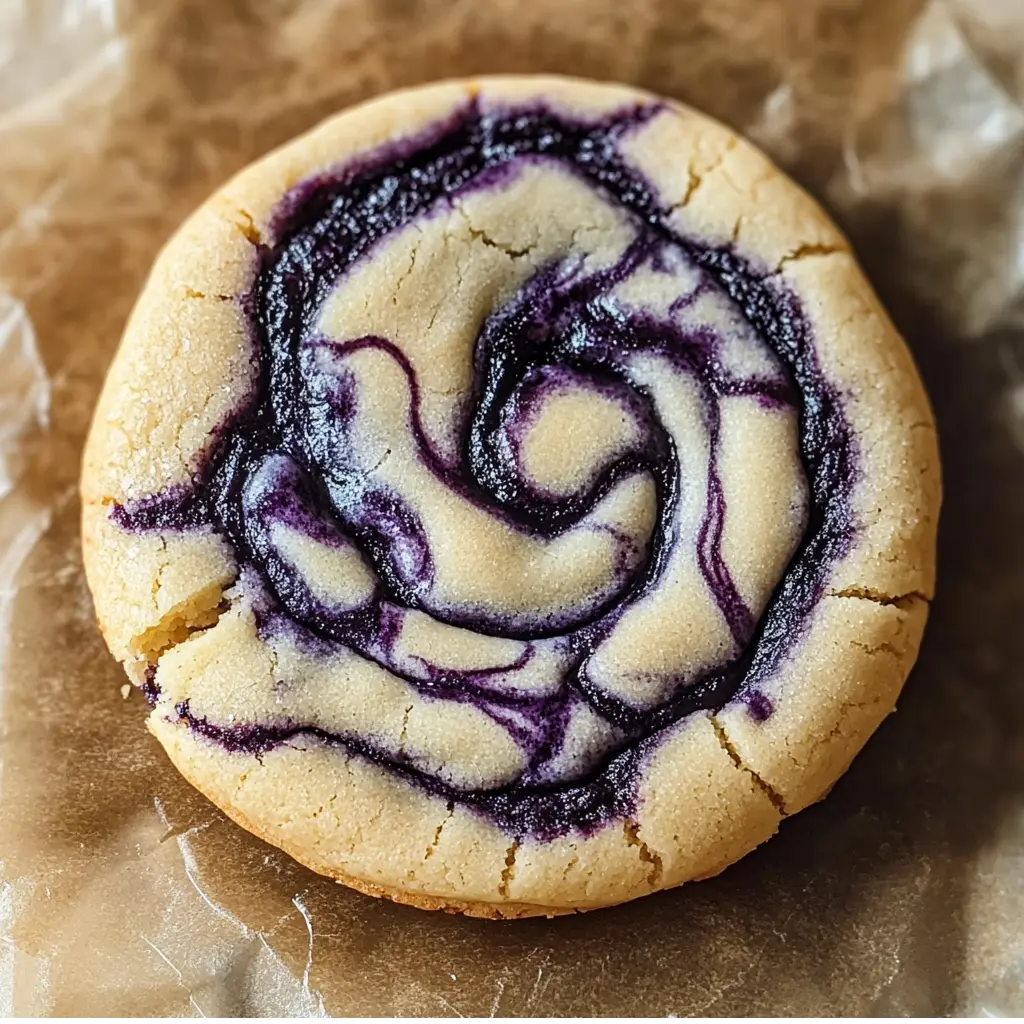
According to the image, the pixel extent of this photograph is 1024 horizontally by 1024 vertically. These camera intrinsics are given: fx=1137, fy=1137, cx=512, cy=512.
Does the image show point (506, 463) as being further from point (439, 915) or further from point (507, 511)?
point (439, 915)

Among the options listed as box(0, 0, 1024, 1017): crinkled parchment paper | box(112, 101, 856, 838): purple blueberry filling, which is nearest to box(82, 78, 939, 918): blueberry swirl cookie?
box(112, 101, 856, 838): purple blueberry filling

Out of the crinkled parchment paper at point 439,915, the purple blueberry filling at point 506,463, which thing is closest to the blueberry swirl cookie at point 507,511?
the purple blueberry filling at point 506,463

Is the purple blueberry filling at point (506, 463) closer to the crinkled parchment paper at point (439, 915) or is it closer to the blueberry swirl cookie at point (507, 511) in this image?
the blueberry swirl cookie at point (507, 511)

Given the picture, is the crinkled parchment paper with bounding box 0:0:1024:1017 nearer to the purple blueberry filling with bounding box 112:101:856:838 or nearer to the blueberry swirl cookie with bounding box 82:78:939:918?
the blueberry swirl cookie with bounding box 82:78:939:918

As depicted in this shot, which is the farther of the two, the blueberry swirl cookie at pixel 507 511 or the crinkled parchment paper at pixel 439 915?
the crinkled parchment paper at pixel 439 915

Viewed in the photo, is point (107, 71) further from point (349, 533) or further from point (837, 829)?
point (837, 829)

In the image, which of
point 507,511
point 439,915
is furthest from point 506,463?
point 439,915
